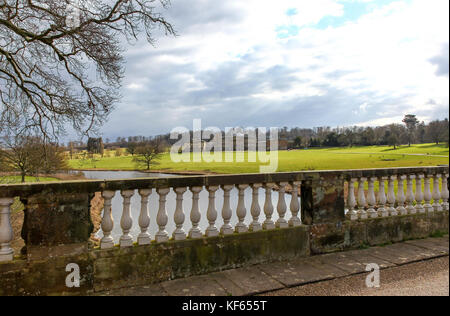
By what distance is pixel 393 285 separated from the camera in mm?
3400

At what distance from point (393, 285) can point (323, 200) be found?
55.6 inches

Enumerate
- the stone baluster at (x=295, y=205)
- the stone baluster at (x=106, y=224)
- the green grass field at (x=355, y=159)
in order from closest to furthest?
the stone baluster at (x=106, y=224) < the stone baluster at (x=295, y=205) < the green grass field at (x=355, y=159)

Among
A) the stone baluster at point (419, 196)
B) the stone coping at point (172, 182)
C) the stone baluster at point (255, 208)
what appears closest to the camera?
the stone coping at point (172, 182)

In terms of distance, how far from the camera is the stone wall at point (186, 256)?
304 cm

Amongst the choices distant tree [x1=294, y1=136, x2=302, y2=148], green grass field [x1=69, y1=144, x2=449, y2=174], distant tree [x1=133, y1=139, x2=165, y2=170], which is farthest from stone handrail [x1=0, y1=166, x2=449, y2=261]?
distant tree [x1=133, y1=139, x2=165, y2=170]

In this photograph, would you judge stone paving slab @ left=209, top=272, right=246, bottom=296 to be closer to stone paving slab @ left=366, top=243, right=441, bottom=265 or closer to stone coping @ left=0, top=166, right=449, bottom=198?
stone coping @ left=0, top=166, right=449, bottom=198

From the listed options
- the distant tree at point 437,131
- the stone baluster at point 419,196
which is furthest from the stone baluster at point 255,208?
the distant tree at point 437,131

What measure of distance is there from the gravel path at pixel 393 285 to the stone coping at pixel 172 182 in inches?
54.7

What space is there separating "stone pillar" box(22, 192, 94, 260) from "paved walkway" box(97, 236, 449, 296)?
64cm

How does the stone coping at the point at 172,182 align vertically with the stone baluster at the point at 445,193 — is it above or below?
above

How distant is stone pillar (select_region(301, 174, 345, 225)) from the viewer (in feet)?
14.5
